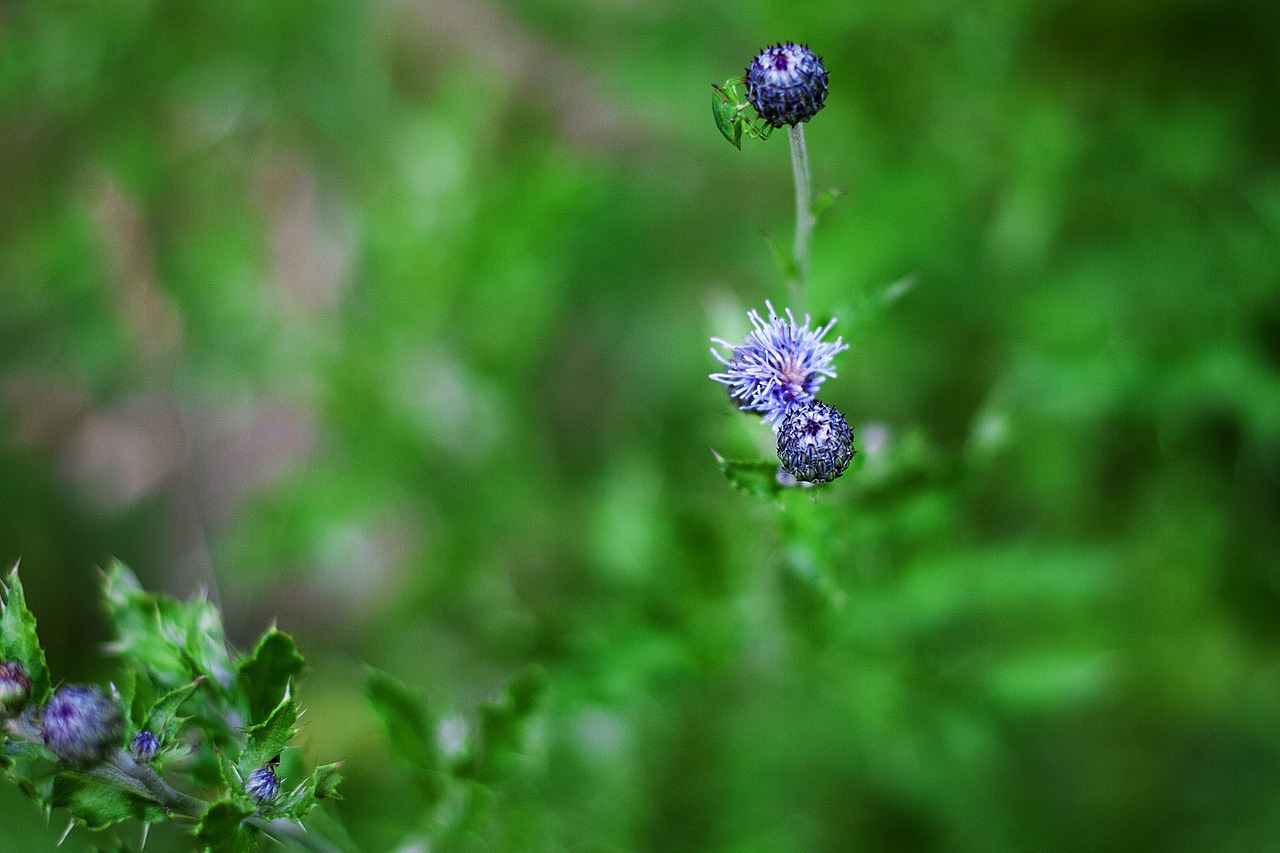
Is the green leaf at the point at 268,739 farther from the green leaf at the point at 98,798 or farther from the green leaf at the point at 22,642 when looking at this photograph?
the green leaf at the point at 22,642

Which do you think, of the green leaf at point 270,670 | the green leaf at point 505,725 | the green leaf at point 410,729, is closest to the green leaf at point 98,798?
the green leaf at point 270,670

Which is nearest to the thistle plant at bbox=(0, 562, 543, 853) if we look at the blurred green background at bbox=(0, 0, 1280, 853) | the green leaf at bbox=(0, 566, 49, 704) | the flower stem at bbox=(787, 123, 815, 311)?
the green leaf at bbox=(0, 566, 49, 704)

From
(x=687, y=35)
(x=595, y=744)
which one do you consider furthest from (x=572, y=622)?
(x=687, y=35)

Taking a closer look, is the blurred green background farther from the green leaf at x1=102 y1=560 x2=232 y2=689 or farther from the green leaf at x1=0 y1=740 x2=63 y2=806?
the green leaf at x1=0 y1=740 x2=63 y2=806

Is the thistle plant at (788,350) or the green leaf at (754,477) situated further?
the green leaf at (754,477)

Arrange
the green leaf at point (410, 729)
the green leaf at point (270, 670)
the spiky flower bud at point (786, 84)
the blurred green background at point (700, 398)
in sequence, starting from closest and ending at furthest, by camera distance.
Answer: the spiky flower bud at point (786, 84) < the green leaf at point (270, 670) < the green leaf at point (410, 729) < the blurred green background at point (700, 398)

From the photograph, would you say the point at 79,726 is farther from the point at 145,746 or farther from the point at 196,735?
the point at 196,735
